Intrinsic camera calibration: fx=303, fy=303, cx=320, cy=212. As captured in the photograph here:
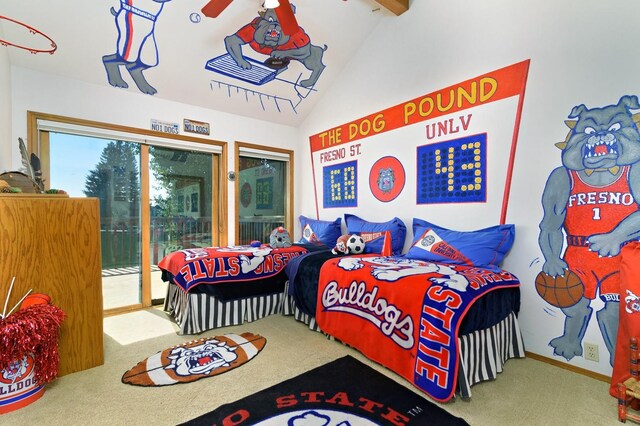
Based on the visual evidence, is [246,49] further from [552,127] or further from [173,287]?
[552,127]

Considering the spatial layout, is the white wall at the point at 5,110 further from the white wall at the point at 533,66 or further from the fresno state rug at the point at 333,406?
the white wall at the point at 533,66

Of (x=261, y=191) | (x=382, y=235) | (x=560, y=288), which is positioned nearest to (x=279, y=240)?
(x=382, y=235)

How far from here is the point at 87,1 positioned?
7.86 feet

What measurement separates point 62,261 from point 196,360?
112cm

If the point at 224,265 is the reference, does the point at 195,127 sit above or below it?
above

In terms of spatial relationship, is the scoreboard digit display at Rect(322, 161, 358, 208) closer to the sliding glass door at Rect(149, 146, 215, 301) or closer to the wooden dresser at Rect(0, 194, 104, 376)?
the sliding glass door at Rect(149, 146, 215, 301)

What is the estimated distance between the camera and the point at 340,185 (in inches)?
159

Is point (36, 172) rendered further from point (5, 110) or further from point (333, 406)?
point (333, 406)

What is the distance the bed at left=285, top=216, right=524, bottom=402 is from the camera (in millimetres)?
1700

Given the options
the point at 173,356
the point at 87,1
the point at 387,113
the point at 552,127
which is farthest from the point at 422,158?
the point at 87,1

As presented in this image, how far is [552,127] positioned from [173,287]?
3624 millimetres

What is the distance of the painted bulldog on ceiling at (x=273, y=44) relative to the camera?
3053 mm

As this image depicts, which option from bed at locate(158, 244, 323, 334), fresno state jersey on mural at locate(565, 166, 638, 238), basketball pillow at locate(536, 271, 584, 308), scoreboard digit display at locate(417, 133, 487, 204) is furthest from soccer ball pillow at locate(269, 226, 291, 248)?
fresno state jersey on mural at locate(565, 166, 638, 238)

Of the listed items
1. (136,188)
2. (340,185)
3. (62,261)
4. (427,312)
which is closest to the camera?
(427,312)
